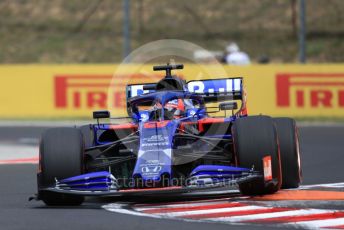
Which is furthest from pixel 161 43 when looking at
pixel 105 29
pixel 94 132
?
pixel 105 29

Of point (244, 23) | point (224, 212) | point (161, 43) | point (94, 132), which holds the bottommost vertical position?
point (224, 212)

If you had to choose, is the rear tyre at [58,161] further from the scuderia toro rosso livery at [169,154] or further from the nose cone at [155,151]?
the nose cone at [155,151]

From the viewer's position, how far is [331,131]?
24.5 metres

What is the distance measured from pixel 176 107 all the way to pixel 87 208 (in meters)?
2.20

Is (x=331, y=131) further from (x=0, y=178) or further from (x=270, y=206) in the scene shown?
(x=270, y=206)

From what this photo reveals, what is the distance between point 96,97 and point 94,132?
14884 millimetres

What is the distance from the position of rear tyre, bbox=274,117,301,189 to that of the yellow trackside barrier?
44.8ft

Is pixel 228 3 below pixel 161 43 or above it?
above

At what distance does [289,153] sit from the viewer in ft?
41.3

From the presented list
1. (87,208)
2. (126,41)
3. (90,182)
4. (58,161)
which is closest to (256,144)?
(90,182)

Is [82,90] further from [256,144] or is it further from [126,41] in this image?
[256,144]

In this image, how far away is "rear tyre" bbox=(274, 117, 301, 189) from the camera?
12.6 metres

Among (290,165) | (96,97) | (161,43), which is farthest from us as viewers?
(96,97)

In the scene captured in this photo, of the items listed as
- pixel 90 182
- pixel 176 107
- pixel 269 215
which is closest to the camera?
pixel 269 215
